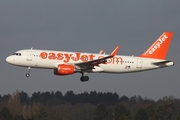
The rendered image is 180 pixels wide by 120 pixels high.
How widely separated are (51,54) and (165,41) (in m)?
18.9

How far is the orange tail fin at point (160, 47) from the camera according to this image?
2945 inches

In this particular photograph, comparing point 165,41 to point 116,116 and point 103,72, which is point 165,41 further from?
point 116,116

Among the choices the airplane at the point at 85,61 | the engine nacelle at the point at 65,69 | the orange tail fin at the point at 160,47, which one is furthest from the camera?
the orange tail fin at the point at 160,47

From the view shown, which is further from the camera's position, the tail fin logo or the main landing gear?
the tail fin logo

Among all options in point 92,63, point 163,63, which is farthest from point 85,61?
point 163,63

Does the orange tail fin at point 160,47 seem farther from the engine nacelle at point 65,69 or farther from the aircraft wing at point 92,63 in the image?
the engine nacelle at point 65,69

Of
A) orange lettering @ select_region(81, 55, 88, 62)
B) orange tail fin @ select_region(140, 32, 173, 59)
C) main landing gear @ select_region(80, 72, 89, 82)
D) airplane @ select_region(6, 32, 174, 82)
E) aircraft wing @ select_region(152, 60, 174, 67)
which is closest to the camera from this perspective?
airplane @ select_region(6, 32, 174, 82)

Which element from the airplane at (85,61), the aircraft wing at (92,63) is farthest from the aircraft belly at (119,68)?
the aircraft wing at (92,63)

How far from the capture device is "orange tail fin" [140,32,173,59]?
2945 inches

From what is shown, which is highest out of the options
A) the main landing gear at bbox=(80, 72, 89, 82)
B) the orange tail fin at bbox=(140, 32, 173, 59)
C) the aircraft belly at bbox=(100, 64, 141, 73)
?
the orange tail fin at bbox=(140, 32, 173, 59)

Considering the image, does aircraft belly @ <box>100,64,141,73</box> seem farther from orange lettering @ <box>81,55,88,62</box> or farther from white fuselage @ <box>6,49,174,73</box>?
orange lettering @ <box>81,55,88,62</box>

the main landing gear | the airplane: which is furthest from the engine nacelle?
the main landing gear

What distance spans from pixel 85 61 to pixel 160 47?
13.2 metres

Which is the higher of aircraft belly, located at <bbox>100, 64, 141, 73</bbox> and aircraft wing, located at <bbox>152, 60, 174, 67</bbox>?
aircraft wing, located at <bbox>152, 60, 174, 67</bbox>
